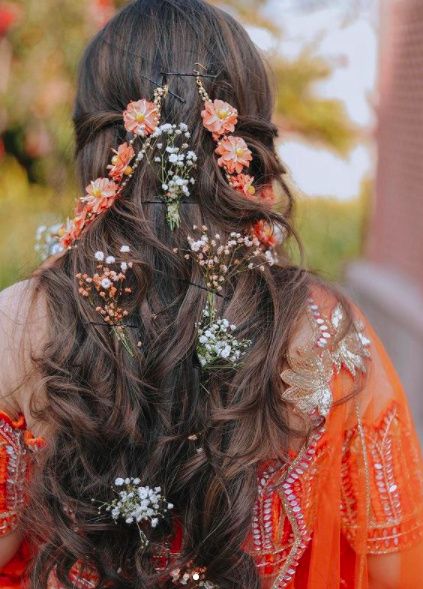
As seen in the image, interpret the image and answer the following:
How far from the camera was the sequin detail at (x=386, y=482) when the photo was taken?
1.57 meters

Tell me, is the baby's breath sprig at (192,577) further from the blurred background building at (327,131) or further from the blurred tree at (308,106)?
the blurred tree at (308,106)

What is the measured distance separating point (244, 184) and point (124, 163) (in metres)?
0.22

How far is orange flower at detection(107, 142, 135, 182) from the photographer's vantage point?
4.75 feet

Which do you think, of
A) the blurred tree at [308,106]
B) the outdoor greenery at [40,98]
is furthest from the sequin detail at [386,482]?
the blurred tree at [308,106]

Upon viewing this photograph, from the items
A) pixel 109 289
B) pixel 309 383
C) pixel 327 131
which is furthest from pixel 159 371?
pixel 327 131

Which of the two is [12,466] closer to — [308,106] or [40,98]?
[40,98]

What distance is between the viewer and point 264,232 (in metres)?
1.57

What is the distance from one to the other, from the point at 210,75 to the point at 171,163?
0.18m

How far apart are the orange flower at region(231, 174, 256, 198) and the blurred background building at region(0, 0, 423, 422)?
0.42 m

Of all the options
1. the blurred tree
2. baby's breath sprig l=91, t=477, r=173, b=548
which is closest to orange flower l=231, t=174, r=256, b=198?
baby's breath sprig l=91, t=477, r=173, b=548

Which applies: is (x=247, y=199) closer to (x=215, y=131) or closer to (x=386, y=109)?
(x=215, y=131)

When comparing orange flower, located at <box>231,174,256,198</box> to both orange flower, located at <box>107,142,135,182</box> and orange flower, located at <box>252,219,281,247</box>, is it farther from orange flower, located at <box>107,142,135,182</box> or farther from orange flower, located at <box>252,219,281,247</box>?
orange flower, located at <box>107,142,135,182</box>

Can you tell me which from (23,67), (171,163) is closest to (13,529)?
(171,163)

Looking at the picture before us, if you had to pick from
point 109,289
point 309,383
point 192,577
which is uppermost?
point 109,289
